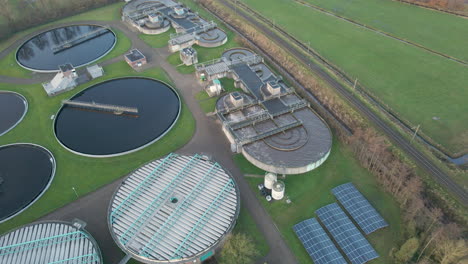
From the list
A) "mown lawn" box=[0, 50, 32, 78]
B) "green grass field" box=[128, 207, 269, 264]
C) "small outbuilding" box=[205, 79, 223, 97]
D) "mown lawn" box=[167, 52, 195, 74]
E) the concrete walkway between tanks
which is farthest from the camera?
"mown lawn" box=[167, 52, 195, 74]

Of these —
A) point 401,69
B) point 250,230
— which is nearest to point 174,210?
point 250,230

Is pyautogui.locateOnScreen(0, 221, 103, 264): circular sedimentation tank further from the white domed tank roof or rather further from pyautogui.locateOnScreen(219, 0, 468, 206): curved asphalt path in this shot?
pyautogui.locateOnScreen(219, 0, 468, 206): curved asphalt path

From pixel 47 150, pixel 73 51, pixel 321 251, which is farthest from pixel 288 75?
pixel 73 51

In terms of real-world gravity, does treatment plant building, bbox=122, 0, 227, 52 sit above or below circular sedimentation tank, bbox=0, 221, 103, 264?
above

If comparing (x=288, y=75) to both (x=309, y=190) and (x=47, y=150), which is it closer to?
(x=309, y=190)

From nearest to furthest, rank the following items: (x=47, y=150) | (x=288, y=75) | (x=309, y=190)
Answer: (x=309, y=190), (x=47, y=150), (x=288, y=75)

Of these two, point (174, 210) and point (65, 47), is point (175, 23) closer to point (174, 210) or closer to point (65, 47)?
point (65, 47)

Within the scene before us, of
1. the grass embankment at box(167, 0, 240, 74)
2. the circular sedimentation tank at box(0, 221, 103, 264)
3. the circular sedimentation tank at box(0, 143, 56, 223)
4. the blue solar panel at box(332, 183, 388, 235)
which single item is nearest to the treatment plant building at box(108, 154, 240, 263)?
the circular sedimentation tank at box(0, 221, 103, 264)
